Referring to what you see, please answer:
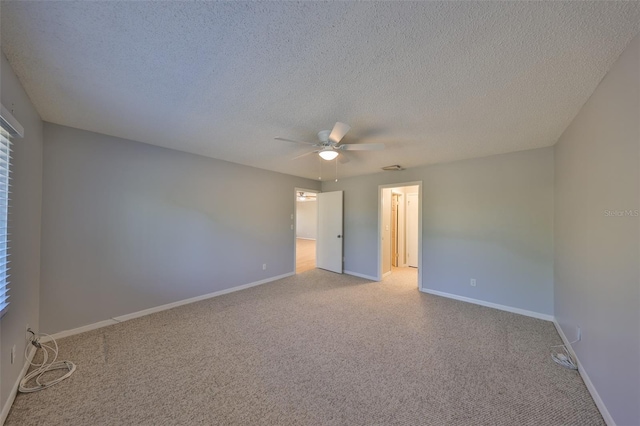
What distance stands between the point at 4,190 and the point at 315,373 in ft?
8.78

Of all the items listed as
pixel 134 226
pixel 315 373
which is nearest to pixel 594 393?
pixel 315 373

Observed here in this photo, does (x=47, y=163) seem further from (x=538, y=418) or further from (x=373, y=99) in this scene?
(x=538, y=418)

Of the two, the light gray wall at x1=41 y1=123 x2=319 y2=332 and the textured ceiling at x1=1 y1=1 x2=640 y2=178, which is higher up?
the textured ceiling at x1=1 y1=1 x2=640 y2=178

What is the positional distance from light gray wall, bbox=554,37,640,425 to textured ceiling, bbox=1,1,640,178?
194 millimetres

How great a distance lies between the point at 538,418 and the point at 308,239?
1077cm

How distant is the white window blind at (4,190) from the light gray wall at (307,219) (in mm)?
A: 10554

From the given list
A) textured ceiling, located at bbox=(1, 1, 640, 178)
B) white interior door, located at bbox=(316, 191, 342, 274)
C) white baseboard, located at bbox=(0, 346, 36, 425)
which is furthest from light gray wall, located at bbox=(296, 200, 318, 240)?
white baseboard, located at bbox=(0, 346, 36, 425)

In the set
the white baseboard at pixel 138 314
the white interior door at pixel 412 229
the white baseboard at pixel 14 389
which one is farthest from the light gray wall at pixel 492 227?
the white baseboard at pixel 14 389

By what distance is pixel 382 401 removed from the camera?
1.68m

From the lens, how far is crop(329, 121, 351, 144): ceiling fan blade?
2024mm

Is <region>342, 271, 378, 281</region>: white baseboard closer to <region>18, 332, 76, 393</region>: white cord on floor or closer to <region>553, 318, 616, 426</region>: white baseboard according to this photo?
<region>553, 318, 616, 426</region>: white baseboard

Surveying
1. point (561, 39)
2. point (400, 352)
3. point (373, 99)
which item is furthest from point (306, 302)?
point (561, 39)

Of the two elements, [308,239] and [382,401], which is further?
[308,239]

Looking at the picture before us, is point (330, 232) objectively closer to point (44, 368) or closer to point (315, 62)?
point (315, 62)
